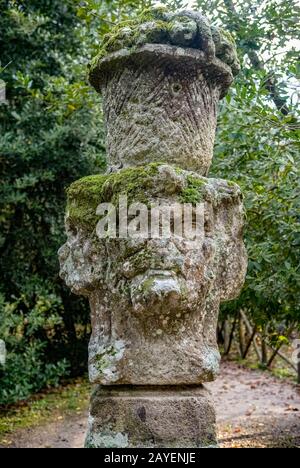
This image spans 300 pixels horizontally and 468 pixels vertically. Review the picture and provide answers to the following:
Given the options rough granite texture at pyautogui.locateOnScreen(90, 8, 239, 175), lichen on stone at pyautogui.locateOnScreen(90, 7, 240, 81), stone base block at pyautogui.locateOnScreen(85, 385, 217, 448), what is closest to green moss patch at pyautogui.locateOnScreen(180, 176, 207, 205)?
rough granite texture at pyautogui.locateOnScreen(90, 8, 239, 175)

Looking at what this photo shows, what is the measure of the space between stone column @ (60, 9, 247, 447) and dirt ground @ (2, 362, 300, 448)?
2828mm

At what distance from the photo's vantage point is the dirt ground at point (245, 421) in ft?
17.9

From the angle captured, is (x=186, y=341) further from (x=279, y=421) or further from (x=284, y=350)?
(x=284, y=350)

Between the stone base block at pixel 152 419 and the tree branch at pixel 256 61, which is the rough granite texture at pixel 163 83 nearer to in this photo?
the stone base block at pixel 152 419

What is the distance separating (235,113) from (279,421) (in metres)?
3.66

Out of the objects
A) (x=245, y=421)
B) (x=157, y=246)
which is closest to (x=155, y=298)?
(x=157, y=246)

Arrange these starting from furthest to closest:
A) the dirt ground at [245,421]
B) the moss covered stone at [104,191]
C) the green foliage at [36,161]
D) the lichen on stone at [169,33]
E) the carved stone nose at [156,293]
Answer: the green foliage at [36,161] → the dirt ground at [245,421] → the lichen on stone at [169,33] → the moss covered stone at [104,191] → the carved stone nose at [156,293]

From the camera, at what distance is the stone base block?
2.49m

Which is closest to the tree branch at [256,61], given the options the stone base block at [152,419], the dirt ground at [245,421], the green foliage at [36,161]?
the green foliage at [36,161]

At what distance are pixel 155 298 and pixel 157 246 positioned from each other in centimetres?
23

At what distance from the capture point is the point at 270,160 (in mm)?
4062

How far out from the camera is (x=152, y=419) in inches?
98.0

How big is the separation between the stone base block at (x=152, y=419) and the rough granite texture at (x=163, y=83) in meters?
1.07
